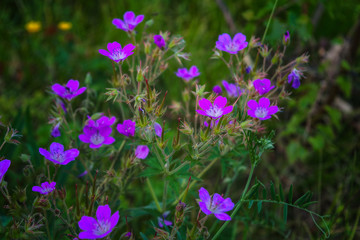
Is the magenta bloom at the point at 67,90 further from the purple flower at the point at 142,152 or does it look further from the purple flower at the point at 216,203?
the purple flower at the point at 216,203

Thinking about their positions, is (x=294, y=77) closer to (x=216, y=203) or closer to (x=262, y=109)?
(x=262, y=109)

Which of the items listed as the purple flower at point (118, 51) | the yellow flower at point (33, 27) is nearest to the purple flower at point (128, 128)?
the purple flower at point (118, 51)

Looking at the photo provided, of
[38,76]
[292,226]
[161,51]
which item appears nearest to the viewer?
[161,51]

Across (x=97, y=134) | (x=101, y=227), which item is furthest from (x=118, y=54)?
(x=101, y=227)

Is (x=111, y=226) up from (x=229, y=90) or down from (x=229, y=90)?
down

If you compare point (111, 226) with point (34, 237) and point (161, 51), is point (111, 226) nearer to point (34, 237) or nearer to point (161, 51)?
point (34, 237)

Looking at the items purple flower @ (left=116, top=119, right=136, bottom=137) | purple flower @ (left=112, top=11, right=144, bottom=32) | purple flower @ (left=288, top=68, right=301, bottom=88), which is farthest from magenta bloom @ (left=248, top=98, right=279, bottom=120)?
purple flower @ (left=112, top=11, right=144, bottom=32)

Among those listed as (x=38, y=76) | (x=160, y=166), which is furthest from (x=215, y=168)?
(x=38, y=76)
